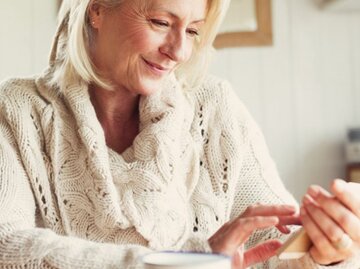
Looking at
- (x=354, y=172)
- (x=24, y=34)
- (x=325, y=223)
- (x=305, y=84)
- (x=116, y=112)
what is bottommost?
(x=354, y=172)

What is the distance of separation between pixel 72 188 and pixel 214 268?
0.69m

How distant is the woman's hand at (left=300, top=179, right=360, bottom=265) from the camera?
0.94 meters

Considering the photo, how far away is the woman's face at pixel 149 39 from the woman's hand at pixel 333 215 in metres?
0.48

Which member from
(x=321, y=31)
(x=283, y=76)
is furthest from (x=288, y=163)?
(x=321, y=31)

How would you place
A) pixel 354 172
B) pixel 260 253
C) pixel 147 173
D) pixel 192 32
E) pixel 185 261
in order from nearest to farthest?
pixel 185 261, pixel 260 253, pixel 147 173, pixel 192 32, pixel 354 172

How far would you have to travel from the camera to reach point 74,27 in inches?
53.7

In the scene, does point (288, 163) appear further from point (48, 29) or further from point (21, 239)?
point (21, 239)

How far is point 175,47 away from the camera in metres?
1.30

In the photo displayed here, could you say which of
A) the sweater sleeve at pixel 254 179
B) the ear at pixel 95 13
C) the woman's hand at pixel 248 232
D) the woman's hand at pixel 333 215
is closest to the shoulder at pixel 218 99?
the sweater sleeve at pixel 254 179

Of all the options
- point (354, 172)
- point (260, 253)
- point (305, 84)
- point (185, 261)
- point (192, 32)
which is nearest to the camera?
point (185, 261)

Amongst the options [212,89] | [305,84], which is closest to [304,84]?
[305,84]

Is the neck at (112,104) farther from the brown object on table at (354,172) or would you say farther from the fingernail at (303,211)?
the brown object on table at (354,172)

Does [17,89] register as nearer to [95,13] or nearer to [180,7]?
[95,13]

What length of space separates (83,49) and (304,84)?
1.76m
